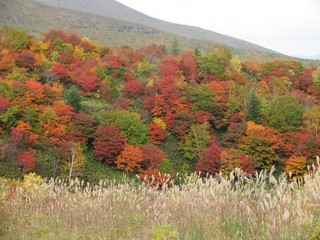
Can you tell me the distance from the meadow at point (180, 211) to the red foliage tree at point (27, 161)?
20.6 metres

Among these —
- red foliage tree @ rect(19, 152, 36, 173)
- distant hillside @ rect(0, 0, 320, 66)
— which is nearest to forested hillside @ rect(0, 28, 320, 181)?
red foliage tree @ rect(19, 152, 36, 173)

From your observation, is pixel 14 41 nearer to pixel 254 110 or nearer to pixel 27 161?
pixel 27 161

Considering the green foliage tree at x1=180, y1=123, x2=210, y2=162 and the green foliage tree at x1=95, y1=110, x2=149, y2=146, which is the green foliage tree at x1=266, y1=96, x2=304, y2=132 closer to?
the green foliage tree at x1=180, y1=123, x2=210, y2=162

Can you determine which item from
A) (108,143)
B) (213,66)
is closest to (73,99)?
(108,143)

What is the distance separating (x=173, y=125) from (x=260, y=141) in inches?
381

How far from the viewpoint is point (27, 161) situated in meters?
27.0

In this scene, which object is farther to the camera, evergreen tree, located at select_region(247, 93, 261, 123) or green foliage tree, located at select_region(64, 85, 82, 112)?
evergreen tree, located at select_region(247, 93, 261, 123)

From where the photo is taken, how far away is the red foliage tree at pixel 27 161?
2700 cm

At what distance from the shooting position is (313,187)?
3.90 m

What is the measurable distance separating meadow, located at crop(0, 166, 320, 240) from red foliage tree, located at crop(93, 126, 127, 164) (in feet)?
77.4

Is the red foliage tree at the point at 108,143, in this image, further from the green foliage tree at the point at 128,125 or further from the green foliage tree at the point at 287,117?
the green foliage tree at the point at 287,117

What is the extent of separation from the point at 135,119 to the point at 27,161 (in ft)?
37.8

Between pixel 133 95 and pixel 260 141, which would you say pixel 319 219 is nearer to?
pixel 260 141

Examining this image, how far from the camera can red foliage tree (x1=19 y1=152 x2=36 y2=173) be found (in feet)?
88.6
